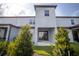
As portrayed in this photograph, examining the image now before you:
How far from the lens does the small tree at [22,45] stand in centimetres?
264

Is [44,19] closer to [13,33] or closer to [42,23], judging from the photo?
[42,23]

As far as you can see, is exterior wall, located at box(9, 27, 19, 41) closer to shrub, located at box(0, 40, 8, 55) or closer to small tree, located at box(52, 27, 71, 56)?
shrub, located at box(0, 40, 8, 55)

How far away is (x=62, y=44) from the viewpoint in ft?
8.79

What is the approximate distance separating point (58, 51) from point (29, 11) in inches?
35.6

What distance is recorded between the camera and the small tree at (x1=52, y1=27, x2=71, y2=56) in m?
2.64

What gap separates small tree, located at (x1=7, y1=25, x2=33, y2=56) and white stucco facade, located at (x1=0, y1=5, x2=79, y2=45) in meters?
0.08

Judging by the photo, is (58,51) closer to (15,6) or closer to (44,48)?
(44,48)

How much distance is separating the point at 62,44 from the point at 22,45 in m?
0.69

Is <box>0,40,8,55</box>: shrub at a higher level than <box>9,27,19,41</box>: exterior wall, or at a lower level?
lower

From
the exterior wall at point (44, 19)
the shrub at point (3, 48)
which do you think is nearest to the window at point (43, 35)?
the exterior wall at point (44, 19)

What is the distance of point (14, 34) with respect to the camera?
271 centimetres

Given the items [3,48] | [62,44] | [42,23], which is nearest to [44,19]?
[42,23]

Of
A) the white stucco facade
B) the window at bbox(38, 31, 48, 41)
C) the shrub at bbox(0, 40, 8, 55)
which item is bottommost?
the shrub at bbox(0, 40, 8, 55)

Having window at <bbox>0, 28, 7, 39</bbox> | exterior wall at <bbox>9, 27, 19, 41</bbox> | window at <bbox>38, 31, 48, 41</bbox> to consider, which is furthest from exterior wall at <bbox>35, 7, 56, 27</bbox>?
window at <bbox>0, 28, 7, 39</bbox>
